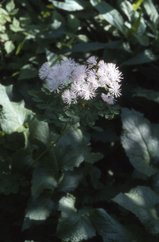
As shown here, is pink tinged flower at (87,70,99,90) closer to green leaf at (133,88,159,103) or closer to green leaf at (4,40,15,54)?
green leaf at (133,88,159,103)

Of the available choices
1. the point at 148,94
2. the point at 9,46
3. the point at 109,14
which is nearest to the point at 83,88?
the point at 148,94

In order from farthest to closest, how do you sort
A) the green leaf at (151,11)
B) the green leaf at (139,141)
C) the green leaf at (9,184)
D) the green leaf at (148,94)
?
the green leaf at (151,11) → the green leaf at (148,94) → the green leaf at (139,141) → the green leaf at (9,184)

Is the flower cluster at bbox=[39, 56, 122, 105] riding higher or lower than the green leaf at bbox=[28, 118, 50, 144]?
higher

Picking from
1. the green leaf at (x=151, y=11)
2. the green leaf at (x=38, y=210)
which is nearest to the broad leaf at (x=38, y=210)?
the green leaf at (x=38, y=210)

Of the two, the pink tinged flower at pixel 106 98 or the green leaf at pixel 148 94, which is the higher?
Result: the pink tinged flower at pixel 106 98

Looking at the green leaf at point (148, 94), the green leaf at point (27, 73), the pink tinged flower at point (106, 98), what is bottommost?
the green leaf at point (27, 73)

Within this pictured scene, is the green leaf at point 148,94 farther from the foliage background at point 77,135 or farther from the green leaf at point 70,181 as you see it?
the green leaf at point 70,181

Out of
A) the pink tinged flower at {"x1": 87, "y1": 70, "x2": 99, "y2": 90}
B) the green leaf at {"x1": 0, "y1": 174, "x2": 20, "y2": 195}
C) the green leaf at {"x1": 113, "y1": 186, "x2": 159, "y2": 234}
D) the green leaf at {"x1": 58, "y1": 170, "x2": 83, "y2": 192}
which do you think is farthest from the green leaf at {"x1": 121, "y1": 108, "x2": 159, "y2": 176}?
the pink tinged flower at {"x1": 87, "y1": 70, "x2": 99, "y2": 90}
